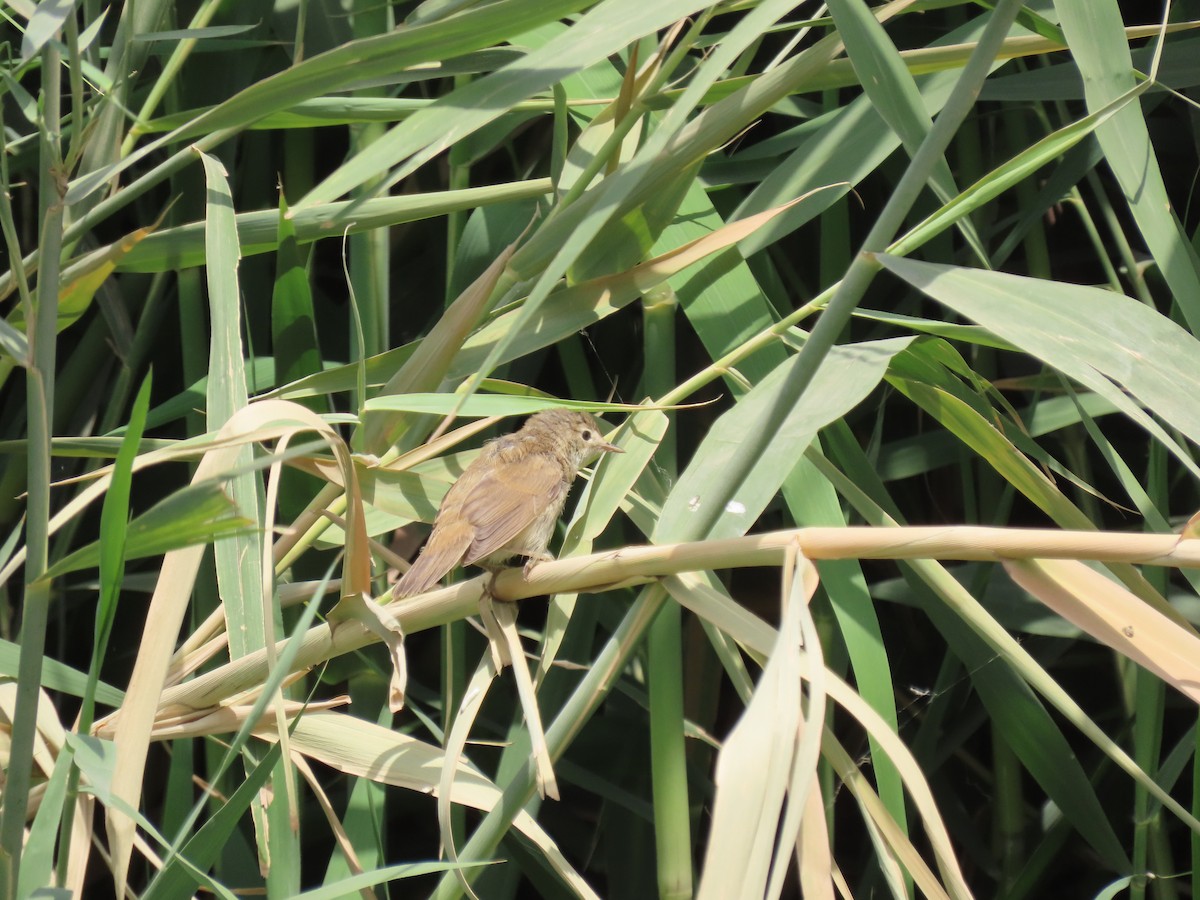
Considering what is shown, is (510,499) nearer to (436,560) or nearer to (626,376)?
(436,560)

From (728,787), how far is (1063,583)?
410 mm

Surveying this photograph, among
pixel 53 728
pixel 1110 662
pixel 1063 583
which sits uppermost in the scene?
pixel 1063 583

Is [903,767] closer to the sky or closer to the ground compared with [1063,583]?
closer to the ground

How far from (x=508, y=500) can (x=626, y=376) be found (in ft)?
2.06

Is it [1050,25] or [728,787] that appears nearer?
[728,787]

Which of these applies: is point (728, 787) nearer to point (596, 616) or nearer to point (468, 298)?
point (468, 298)

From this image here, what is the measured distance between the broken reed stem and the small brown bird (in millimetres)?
229

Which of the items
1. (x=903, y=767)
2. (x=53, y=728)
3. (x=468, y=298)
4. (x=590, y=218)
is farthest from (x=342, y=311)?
(x=903, y=767)

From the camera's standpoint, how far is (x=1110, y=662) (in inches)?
92.4

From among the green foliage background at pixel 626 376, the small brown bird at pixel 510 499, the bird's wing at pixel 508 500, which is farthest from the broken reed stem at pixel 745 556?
the bird's wing at pixel 508 500

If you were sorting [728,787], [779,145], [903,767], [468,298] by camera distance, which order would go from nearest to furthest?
[728,787] < [903,767] < [468,298] < [779,145]

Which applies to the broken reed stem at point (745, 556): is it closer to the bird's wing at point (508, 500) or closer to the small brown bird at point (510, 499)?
the small brown bird at point (510, 499)

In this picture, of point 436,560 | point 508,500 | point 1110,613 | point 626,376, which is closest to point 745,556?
point 1110,613

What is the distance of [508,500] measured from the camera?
5.90 feet
